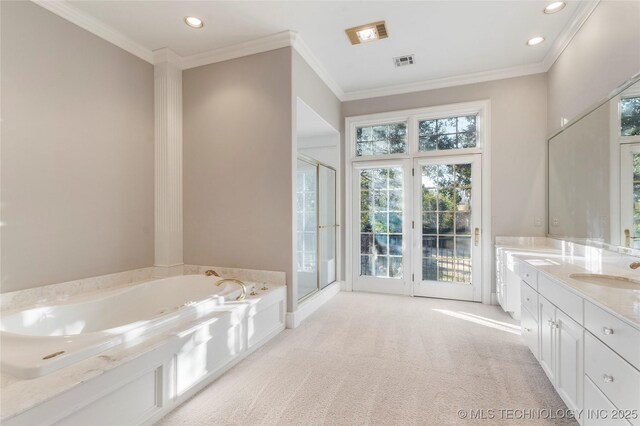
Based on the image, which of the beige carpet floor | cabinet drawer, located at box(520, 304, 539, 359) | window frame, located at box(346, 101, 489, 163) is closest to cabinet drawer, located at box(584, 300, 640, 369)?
the beige carpet floor

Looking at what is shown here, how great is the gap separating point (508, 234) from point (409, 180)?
1.40 meters

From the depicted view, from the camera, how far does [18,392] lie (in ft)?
3.74

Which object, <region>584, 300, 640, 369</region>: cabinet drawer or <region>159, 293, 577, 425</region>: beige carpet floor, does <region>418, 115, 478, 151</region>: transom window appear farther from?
<region>584, 300, 640, 369</region>: cabinet drawer

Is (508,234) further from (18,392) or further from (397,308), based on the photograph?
(18,392)

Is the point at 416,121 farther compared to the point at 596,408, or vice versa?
the point at 416,121

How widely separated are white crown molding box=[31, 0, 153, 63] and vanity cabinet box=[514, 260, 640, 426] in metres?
4.13

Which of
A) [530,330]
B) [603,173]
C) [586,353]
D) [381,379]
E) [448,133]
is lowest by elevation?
[381,379]

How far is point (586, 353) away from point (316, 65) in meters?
3.48

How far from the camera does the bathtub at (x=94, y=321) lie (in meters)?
1.34

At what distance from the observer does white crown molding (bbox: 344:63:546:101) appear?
3.53m

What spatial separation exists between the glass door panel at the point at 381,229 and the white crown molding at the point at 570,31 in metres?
1.99

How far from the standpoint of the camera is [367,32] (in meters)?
2.86

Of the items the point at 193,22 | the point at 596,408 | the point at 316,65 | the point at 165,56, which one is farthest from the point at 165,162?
the point at 596,408

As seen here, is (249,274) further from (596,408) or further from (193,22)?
(596,408)
